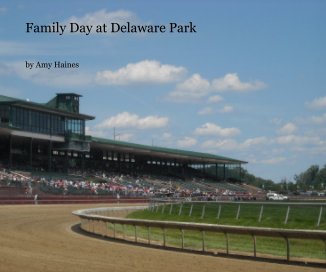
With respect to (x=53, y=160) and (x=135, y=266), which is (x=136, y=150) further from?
(x=135, y=266)

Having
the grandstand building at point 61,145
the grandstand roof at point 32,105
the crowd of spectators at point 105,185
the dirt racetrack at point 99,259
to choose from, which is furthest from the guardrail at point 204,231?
the grandstand building at point 61,145

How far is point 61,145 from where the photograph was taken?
71.3 metres

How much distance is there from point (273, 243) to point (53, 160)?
54.6 metres

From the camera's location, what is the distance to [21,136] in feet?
205

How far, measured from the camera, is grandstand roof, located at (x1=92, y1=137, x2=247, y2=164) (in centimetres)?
8038

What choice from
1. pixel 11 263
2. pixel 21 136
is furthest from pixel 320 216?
pixel 21 136

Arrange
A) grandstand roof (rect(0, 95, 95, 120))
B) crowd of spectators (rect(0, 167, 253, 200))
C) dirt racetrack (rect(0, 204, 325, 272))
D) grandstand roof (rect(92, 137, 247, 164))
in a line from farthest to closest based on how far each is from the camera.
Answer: grandstand roof (rect(92, 137, 247, 164)) < grandstand roof (rect(0, 95, 95, 120)) < crowd of spectators (rect(0, 167, 253, 200)) < dirt racetrack (rect(0, 204, 325, 272))

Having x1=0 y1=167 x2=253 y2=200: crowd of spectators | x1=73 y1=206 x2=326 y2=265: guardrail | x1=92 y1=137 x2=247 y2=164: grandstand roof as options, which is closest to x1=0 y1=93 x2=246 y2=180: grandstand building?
x1=92 y1=137 x2=247 y2=164: grandstand roof

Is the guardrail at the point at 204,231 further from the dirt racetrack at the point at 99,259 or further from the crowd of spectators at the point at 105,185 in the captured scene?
the crowd of spectators at the point at 105,185

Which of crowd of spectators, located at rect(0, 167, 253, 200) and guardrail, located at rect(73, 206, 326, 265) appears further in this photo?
crowd of spectators, located at rect(0, 167, 253, 200)

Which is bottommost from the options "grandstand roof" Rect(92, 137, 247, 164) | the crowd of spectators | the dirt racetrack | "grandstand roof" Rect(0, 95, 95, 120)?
the dirt racetrack

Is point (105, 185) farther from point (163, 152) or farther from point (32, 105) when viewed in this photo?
point (163, 152)

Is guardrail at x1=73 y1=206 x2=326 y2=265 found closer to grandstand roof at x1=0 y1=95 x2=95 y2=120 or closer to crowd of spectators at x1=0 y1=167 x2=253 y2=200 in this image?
crowd of spectators at x1=0 y1=167 x2=253 y2=200

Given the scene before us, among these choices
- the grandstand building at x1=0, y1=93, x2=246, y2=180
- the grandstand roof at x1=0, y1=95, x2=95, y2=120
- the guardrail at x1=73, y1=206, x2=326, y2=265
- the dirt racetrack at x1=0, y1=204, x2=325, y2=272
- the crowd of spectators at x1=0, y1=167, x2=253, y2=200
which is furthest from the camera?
the grandstand building at x1=0, y1=93, x2=246, y2=180
